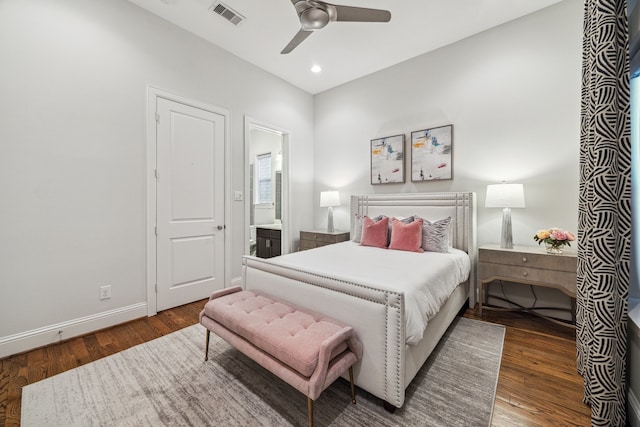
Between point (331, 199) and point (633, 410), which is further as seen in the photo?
point (331, 199)

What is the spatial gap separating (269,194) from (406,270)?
4.27 meters

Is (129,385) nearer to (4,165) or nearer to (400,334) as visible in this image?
(400,334)

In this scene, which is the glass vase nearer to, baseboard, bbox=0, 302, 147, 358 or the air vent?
the air vent

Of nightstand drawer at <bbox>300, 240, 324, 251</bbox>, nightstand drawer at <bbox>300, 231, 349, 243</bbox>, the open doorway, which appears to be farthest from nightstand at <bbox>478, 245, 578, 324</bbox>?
the open doorway

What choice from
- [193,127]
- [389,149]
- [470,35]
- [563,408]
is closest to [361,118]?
[389,149]

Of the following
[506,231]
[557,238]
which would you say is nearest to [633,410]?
[557,238]

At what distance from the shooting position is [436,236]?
289 centimetres

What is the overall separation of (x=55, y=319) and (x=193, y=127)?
7.57 feet

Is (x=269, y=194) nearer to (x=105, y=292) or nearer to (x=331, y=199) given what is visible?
(x=331, y=199)

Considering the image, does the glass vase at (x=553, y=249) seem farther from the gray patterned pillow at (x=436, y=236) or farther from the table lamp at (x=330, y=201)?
the table lamp at (x=330, y=201)

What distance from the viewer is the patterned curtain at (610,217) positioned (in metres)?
1.30

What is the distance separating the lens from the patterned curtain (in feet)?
4.27

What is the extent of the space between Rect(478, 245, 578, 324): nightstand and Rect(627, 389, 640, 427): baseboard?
109 centimetres

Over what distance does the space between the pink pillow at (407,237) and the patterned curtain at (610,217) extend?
59.8 inches
